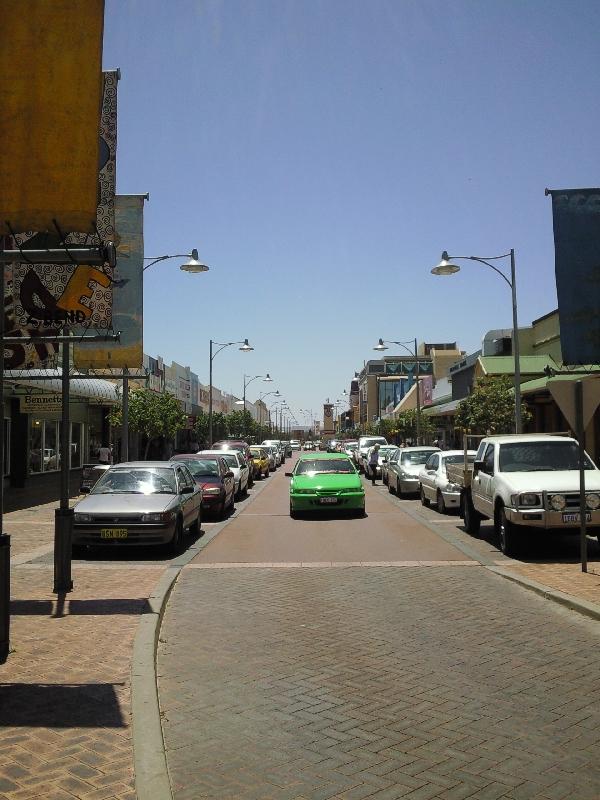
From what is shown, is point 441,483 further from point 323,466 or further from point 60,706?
point 60,706

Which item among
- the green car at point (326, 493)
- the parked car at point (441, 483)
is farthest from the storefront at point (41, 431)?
the parked car at point (441, 483)

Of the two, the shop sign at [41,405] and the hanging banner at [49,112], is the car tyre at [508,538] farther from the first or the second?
the shop sign at [41,405]

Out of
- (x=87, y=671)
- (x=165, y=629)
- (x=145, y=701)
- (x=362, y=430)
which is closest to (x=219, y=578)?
(x=165, y=629)

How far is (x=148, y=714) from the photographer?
512 cm

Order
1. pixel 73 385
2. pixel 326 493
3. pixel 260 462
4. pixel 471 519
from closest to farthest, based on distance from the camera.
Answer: pixel 471 519 < pixel 326 493 < pixel 73 385 < pixel 260 462

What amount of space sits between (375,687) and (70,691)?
2214 millimetres

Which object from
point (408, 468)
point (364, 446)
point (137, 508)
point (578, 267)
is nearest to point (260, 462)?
point (364, 446)

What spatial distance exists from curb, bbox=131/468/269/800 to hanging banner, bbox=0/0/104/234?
3390 mm

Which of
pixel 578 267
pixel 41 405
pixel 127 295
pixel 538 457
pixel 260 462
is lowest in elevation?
pixel 260 462

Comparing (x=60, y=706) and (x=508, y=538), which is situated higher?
(x=508, y=538)

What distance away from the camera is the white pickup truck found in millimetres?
11633

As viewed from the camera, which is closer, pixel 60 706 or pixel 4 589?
pixel 60 706

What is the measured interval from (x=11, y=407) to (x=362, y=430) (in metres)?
82.7

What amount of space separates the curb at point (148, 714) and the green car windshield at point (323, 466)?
35.8 feet
